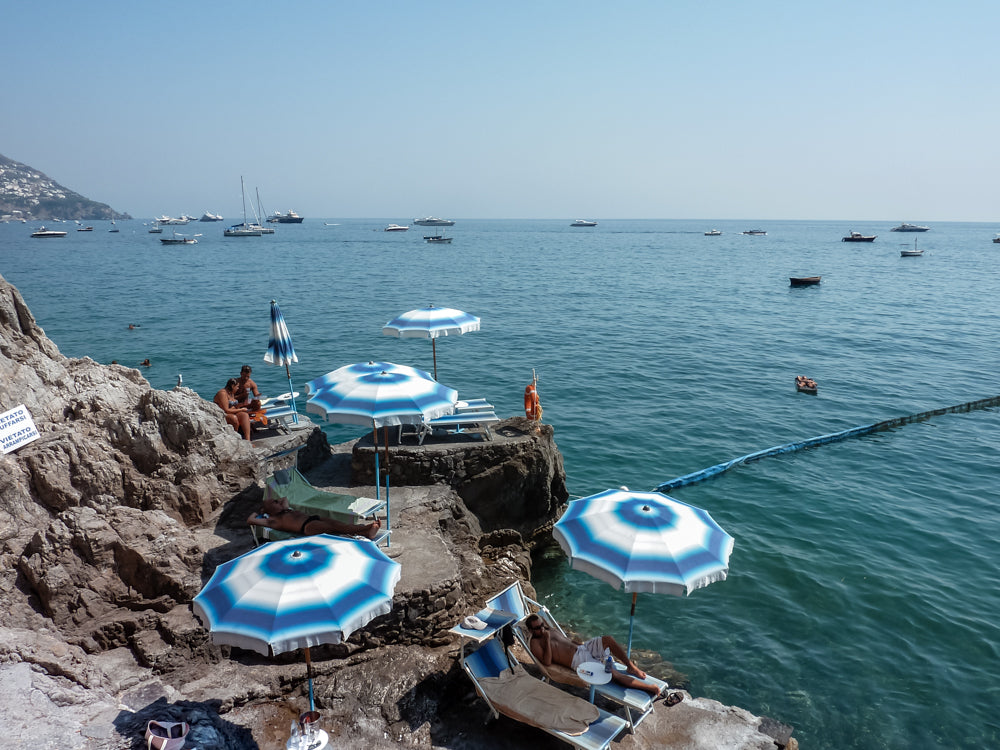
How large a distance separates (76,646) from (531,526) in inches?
350

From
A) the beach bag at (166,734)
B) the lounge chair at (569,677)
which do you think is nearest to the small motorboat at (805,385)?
the lounge chair at (569,677)

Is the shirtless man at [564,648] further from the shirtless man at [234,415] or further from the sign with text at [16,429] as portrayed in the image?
the sign with text at [16,429]

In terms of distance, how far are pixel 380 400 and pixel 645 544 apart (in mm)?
4481

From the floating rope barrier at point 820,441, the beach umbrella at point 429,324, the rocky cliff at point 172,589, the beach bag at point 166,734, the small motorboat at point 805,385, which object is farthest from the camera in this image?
the small motorboat at point 805,385

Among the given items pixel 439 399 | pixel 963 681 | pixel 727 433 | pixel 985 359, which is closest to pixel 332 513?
pixel 439 399

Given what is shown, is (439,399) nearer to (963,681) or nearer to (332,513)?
(332,513)

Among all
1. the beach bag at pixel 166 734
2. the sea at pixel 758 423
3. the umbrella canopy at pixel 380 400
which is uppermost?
the umbrella canopy at pixel 380 400

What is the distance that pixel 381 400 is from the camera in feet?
31.2

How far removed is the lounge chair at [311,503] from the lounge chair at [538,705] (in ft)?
9.35

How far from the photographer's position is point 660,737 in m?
7.83

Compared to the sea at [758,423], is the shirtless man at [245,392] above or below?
above

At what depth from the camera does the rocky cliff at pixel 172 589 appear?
287 inches

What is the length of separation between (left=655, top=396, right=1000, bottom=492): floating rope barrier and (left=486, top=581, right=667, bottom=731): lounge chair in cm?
889

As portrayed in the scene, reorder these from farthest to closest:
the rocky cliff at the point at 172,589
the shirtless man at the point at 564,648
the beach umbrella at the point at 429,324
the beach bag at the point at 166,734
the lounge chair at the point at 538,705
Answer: the beach umbrella at the point at 429,324 → the shirtless man at the point at 564,648 → the rocky cliff at the point at 172,589 → the lounge chair at the point at 538,705 → the beach bag at the point at 166,734
